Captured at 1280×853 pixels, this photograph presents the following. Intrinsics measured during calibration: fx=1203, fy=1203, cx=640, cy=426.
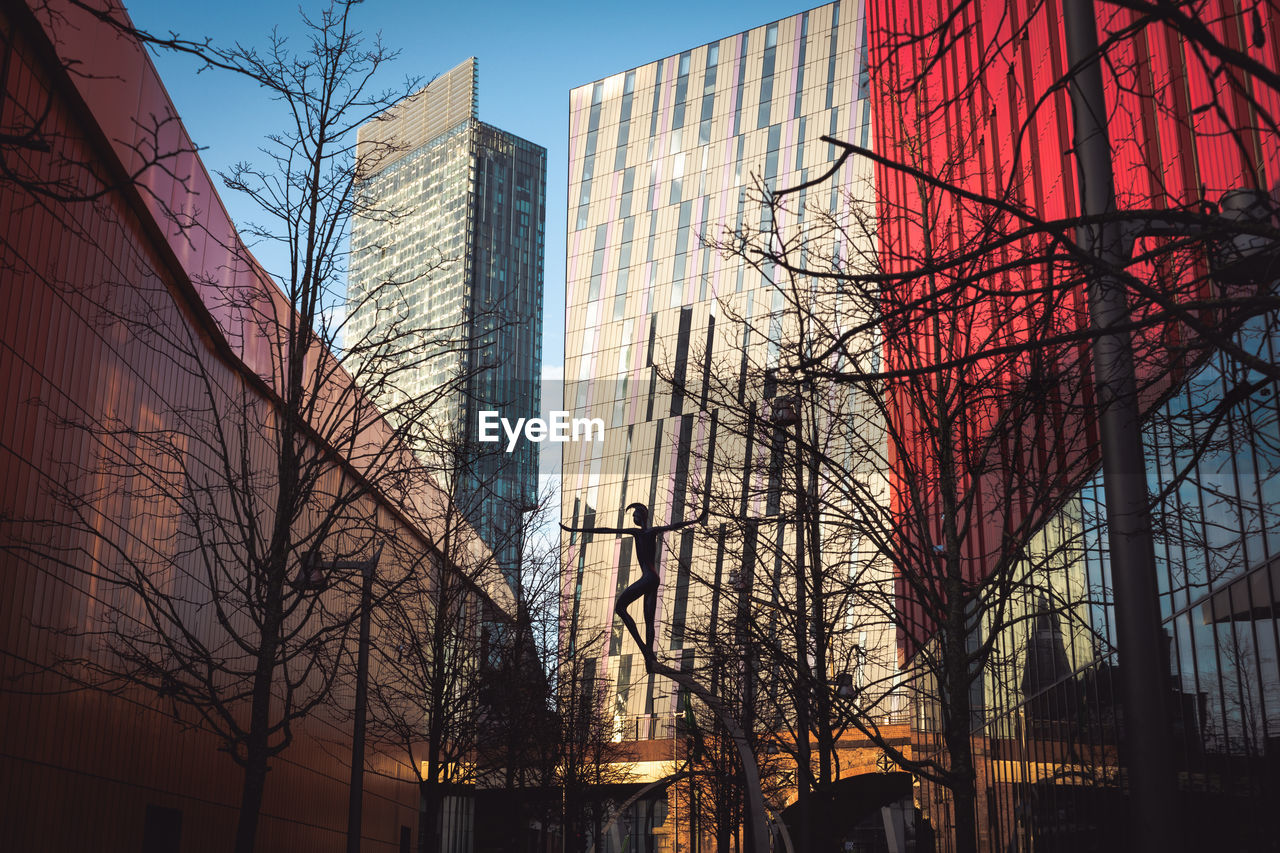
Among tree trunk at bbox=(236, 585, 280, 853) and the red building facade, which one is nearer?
the red building facade

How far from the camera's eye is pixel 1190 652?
664 inches

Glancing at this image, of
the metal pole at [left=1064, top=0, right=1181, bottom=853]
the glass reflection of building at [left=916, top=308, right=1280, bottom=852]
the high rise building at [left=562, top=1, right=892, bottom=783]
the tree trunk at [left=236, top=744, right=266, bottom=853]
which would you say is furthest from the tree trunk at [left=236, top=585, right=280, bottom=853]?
the high rise building at [left=562, top=1, right=892, bottom=783]

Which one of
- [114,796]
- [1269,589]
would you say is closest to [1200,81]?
[1269,589]

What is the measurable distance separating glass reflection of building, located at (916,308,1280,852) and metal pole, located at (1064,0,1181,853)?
2.29 feet

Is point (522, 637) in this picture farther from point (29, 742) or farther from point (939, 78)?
point (939, 78)

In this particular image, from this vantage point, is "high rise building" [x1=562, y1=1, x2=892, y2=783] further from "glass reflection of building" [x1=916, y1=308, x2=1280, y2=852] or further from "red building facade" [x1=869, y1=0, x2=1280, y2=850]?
"glass reflection of building" [x1=916, y1=308, x2=1280, y2=852]

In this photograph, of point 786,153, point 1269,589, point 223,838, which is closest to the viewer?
point 1269,589

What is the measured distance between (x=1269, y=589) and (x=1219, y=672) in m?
1.91

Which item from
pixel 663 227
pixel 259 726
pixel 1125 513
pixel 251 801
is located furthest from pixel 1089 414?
pixel 663 227

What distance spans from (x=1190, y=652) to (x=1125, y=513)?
12462 millimetres

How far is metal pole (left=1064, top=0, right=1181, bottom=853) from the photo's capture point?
549 centimetres

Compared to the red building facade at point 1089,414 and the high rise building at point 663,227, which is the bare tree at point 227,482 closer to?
the red building facade at point 1089,414

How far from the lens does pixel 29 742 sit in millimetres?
16188

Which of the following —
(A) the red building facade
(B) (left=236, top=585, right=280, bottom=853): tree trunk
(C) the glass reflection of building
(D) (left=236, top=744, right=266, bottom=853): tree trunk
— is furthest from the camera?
(C) the glass reflection of building
